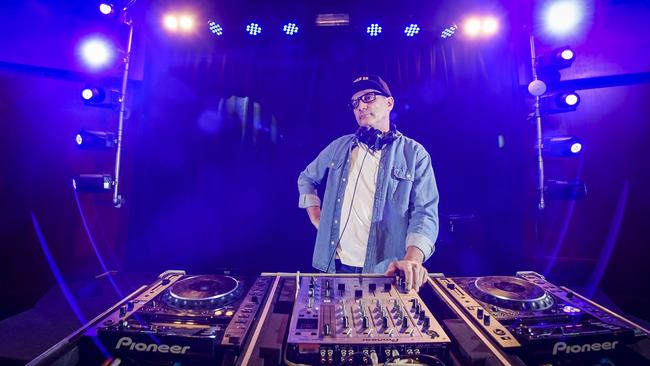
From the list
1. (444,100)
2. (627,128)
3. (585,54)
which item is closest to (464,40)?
(444,100)

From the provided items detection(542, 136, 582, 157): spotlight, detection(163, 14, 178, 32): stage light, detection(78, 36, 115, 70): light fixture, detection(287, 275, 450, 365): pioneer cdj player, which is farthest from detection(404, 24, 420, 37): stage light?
detection(78, 36, 115, 70): light fixture

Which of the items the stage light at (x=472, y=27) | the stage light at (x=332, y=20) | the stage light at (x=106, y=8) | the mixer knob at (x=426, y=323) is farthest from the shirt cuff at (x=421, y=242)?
the stage light at (x=106, y=8)

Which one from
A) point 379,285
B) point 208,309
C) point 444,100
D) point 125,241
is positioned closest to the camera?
point 208,309

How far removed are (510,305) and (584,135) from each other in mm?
3349

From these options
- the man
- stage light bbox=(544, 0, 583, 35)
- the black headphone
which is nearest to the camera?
the man

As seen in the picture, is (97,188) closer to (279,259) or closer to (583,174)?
(279,259)

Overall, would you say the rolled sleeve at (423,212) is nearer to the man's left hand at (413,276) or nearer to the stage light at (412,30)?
the man's left hand at (413,276)

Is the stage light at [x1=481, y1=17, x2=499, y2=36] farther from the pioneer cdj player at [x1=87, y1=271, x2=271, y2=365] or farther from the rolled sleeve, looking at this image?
the pioneer cdj player at [x1=87, y1=271, x2=271, y2=365]

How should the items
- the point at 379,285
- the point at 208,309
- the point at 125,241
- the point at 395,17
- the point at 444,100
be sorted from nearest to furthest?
the point at 208,309, the point at 379,285, the point at 395,17, the point at 444,100, the point at 125,241

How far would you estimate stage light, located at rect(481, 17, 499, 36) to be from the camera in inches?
137

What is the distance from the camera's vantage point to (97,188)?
341 centimetres

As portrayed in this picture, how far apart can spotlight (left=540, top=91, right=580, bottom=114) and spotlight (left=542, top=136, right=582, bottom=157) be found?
0.30m

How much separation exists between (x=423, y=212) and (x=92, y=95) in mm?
3506

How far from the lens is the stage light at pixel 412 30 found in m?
3.44
